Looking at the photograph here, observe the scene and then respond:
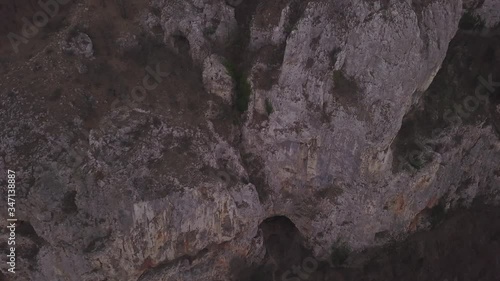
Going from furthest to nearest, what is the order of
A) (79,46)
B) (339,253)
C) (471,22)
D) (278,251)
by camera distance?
(471,22) → (278,251) → (339,253) → (79,46)

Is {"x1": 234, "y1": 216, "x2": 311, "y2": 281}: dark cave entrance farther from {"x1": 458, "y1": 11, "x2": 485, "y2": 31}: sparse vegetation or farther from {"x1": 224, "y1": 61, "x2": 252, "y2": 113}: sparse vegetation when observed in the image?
{"x1": 458, "y1": 11, "x2": 485, "y2": 31}: sparse vegetation

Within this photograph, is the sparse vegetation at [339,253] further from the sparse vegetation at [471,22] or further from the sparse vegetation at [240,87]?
the sparse vegetation at [471,22]

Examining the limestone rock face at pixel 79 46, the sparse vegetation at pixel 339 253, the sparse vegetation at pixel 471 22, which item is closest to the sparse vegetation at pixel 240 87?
the limestone rock face at pixel 79 46

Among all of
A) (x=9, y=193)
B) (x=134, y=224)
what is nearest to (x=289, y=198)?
(x=134, y=224)

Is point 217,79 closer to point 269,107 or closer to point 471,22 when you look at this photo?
point 269,107

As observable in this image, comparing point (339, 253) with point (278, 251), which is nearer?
point (339, 253)

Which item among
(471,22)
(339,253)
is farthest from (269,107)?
(471,22)

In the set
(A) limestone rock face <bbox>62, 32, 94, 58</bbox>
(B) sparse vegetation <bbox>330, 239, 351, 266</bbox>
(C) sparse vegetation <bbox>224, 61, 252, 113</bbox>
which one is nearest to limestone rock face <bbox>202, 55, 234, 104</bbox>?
(C) sparse vegetation <bbox>224, 61, 252, 113</bbox>

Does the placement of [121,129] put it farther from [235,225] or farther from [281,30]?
[281,30]
